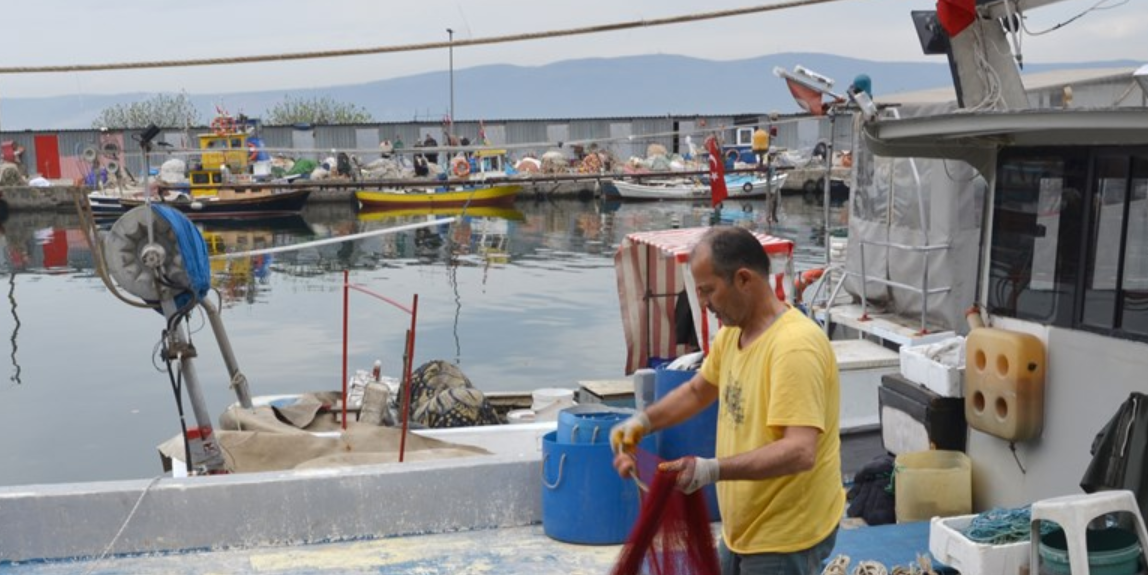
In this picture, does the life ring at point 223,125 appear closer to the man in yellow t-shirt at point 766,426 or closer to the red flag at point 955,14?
the red flag at point 955,14

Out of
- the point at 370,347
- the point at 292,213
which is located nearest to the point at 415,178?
the point at 292,213

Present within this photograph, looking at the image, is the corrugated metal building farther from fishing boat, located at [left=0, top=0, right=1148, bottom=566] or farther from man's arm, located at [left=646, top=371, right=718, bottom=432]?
man's arm, located at [left=646, top=371, right=718, bottom=432]

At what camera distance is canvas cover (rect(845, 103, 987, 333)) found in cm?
1064

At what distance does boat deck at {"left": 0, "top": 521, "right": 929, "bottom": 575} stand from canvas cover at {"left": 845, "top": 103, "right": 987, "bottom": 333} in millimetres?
4743

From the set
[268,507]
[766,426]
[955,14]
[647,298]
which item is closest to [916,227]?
[647,298]

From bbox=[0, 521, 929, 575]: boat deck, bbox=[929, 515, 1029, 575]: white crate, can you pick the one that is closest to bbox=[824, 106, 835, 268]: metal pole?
bbox=[0, 521, 929, 575]: boat deck

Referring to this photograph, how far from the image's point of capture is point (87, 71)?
24.4 ft

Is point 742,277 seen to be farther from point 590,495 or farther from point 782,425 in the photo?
point 590,495

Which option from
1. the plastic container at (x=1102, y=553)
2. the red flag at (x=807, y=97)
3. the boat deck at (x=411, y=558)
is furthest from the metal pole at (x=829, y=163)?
the plastic container at (x=1102, y=553)

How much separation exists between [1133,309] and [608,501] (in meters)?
2.75

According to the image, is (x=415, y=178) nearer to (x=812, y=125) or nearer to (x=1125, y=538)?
(x=812, y=125)

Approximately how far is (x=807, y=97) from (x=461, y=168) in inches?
1634

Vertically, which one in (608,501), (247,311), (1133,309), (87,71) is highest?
(87,71)

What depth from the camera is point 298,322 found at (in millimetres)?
26344
